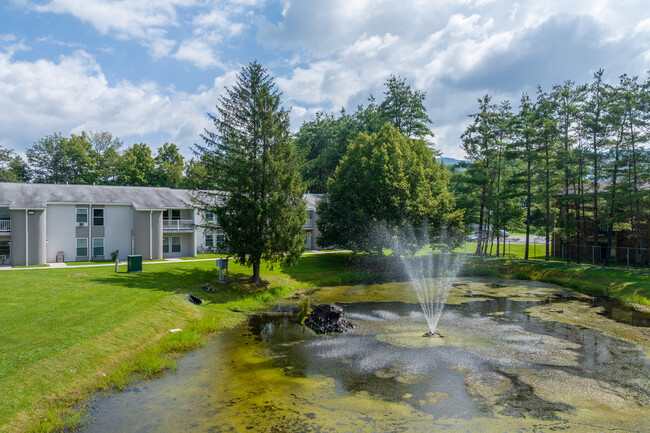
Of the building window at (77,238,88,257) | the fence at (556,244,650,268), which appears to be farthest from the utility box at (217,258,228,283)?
the fence at (556,244,650,268)

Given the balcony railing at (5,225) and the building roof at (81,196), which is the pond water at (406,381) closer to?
the building roof at (81,196)

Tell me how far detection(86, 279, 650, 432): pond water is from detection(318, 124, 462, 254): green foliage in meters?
15.0

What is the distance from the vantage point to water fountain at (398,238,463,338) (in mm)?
21375

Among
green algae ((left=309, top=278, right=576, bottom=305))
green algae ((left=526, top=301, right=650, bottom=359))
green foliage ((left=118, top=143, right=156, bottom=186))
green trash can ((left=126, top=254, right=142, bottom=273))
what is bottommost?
green algae ((left=309, top=278, right=576, bottom=305))

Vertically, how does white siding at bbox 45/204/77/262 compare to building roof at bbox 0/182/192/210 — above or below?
below

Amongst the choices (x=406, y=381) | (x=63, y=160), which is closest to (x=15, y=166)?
(x=63, y=160)

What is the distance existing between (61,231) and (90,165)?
3237cm

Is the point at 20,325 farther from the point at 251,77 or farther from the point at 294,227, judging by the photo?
the point at 251,77

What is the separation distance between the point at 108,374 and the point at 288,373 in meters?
5.34

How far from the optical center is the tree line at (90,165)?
6050cm

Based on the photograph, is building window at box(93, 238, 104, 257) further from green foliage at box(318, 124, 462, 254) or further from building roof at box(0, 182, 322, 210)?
green foliage at box(318, 124, 462, 254)

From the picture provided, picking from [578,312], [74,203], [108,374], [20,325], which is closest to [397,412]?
[108,374]

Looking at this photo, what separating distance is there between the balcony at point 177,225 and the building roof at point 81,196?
151 cm

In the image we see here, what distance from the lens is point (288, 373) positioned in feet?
41.3
